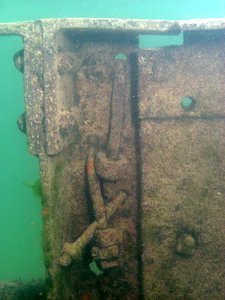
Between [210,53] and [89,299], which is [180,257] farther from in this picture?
[210,53]

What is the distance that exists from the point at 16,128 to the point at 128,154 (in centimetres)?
6053

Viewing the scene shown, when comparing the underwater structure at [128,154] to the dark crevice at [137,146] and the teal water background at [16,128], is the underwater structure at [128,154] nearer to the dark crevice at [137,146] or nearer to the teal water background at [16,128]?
the dark crevice at [137,146]

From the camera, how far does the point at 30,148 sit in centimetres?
245

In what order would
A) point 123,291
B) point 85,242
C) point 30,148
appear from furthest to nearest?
point 123,291 < point 85,242 < point 30,148

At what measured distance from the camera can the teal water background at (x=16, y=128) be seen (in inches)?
915

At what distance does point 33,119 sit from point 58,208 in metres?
0.74

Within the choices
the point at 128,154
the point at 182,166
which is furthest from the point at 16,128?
the point at 182,166

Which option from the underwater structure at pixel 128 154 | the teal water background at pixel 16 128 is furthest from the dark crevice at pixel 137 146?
the teal water background at pixel 16 128

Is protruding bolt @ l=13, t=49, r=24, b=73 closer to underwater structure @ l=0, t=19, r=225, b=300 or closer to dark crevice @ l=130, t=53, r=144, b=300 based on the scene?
underwater structure @ l=0, t=19, r=225, b=300

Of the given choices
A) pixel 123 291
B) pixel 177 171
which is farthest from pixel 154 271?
pixel 177 171

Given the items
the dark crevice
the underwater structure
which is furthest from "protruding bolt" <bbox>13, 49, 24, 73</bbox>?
the dark crevice

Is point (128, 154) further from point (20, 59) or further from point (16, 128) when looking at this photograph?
point (16, 128)

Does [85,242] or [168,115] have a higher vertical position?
[168,115]

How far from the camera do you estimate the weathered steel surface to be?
2674mm
